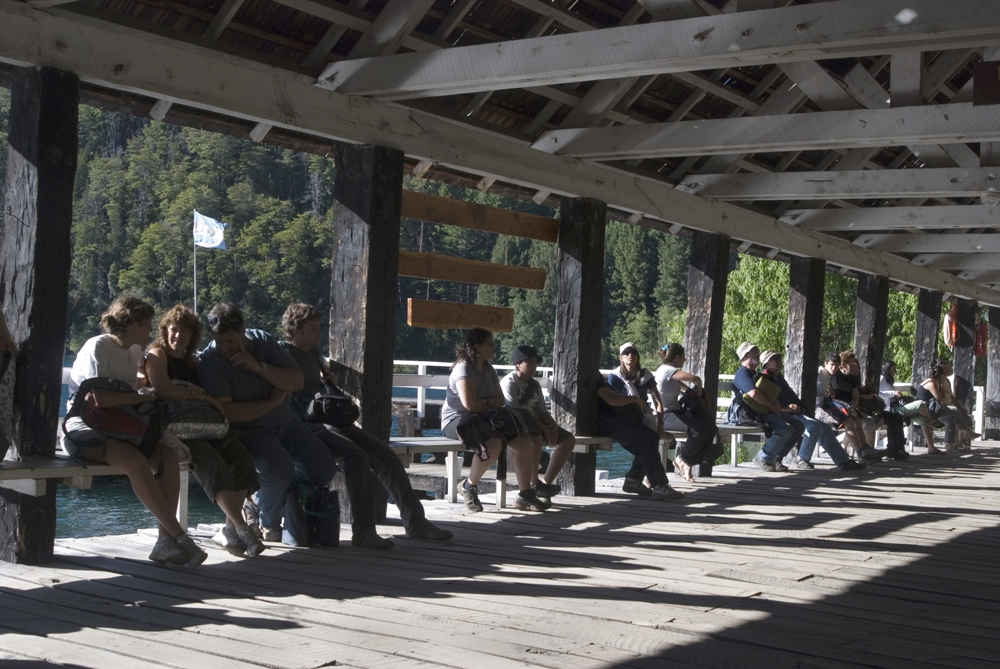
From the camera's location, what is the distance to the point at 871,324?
42.2 ft

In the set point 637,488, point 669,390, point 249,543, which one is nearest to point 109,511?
point 669,390

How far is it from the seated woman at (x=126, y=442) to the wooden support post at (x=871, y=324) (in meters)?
9.33

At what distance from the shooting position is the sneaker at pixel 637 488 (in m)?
7.83

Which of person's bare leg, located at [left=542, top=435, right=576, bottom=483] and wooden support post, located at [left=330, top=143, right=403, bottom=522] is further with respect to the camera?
person's bare leg, located at [left=542, top=435, right=576, bottom=483]

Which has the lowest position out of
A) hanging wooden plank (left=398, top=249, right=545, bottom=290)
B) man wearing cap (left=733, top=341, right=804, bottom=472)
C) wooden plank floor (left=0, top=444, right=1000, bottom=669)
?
wooden plank floor (left=0, top=444, right=1000, bottom=669)

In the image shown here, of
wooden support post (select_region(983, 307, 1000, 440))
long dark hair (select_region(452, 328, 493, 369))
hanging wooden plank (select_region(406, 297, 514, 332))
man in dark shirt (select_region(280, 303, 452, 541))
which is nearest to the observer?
man in dark shirt (select_region(280, 303, 452, 541))

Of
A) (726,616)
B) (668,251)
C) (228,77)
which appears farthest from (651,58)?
(668,251)

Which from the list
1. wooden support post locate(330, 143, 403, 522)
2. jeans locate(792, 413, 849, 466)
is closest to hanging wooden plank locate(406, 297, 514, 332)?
wooden support post locate(330, 143, 403, 522)

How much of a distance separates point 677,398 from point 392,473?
11.7 feet

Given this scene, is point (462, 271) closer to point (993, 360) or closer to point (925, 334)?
point (925, 334)

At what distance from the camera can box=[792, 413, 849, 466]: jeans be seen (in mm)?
10312

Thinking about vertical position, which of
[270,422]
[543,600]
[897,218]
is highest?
[897,218]

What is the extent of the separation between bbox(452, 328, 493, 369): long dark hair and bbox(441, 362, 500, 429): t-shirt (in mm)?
32

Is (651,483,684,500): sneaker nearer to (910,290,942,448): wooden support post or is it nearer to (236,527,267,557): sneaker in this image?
(236,527,267,557): sneaker
